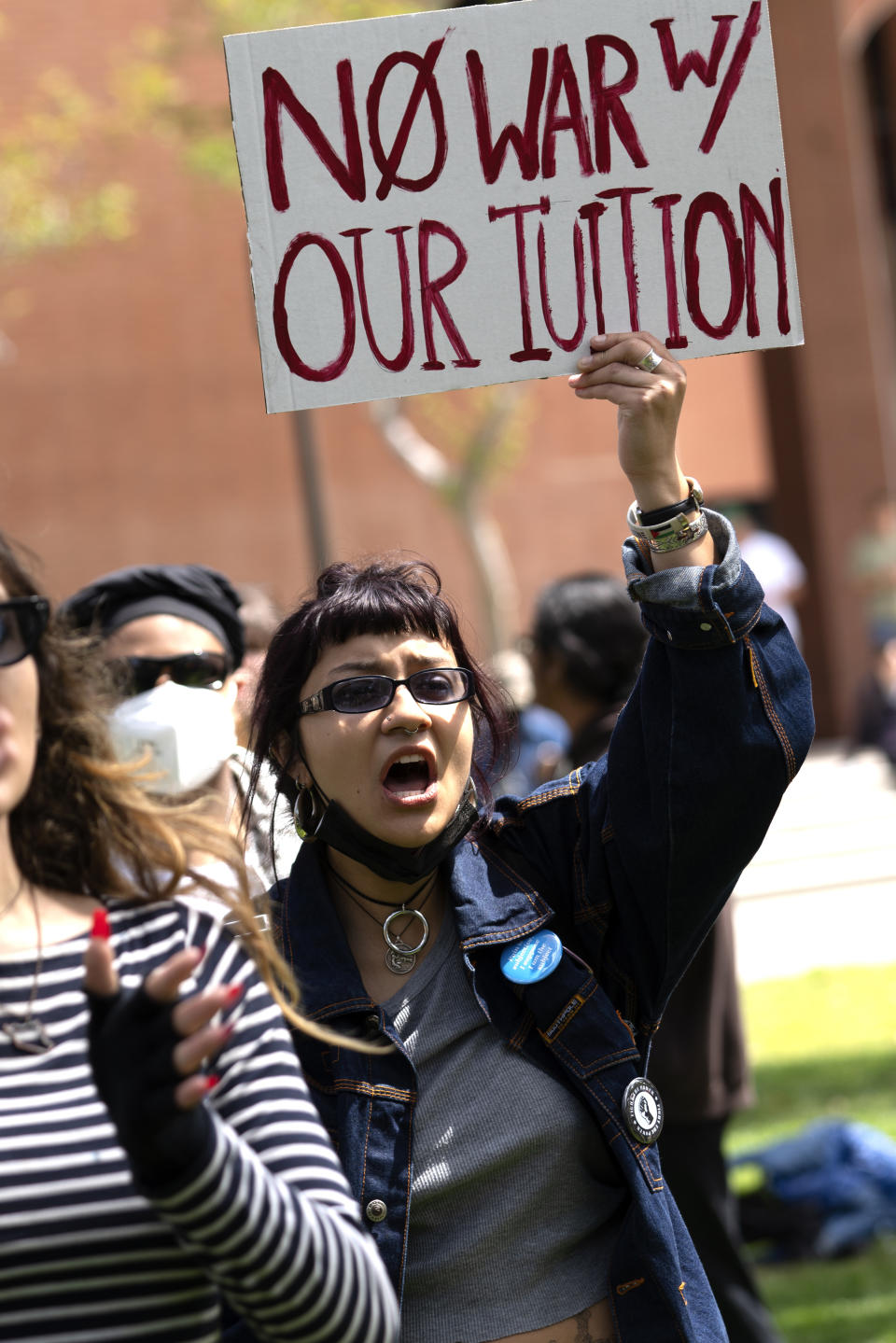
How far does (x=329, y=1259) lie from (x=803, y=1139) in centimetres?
422

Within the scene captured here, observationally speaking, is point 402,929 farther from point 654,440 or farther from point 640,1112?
point 654,440

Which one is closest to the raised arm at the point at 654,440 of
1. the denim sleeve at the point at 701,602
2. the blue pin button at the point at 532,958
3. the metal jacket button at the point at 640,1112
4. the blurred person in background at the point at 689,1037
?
the denim sleeve at the point at 701,602

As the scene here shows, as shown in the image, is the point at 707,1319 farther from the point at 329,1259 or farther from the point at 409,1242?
the point at 329,1259

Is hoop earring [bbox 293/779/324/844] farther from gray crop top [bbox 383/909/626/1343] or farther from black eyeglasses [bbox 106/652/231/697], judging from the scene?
black eyeglasses [bbox 106/652/231/697]

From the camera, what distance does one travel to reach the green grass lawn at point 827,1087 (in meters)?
4.68

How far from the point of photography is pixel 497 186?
2166 millimetres

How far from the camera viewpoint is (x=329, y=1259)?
1.49 metres

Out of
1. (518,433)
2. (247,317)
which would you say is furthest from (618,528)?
(247,317)

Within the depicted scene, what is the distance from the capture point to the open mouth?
2.16 m

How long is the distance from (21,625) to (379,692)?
0.60 m

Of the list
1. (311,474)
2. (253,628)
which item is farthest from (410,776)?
(311,474)

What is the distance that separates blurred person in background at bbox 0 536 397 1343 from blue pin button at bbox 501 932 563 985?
351mm

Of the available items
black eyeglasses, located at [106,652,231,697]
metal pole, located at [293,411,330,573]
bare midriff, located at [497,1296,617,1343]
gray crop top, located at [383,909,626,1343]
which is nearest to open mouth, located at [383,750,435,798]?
gray crop top, located at [383,909,626,1343]

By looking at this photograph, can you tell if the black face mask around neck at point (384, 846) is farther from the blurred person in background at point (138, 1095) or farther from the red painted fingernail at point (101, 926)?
the red painted fingernail at point (101, 926)
